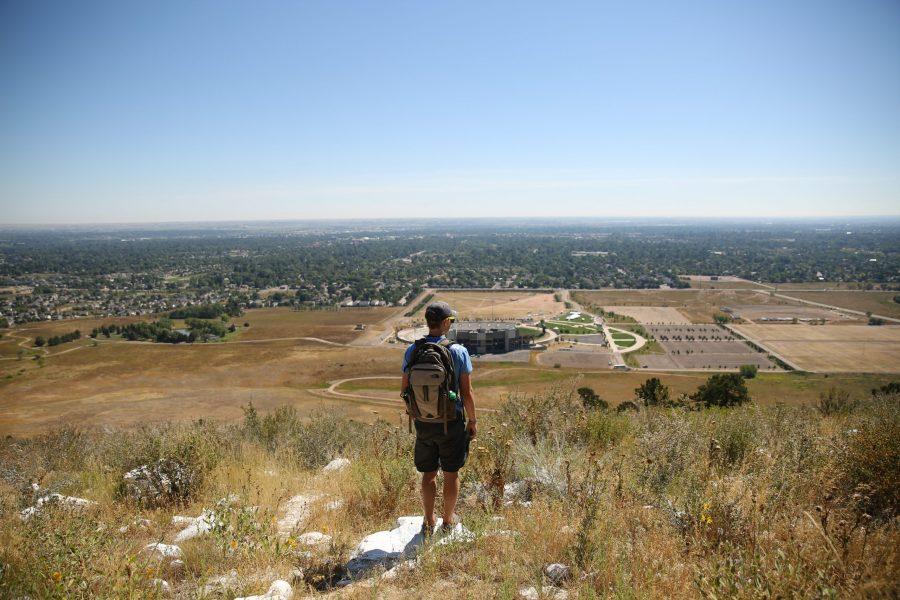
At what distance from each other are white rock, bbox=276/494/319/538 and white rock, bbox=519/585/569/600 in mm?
2034

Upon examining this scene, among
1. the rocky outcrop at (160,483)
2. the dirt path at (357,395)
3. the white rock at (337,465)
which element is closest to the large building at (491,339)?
the dirt path at (357,395)

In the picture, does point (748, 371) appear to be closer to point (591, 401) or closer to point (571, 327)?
point (571, 327)

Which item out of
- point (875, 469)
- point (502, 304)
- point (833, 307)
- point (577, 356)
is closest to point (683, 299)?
point (833, 307)

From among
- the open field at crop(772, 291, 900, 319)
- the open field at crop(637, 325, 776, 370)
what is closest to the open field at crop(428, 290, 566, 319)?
the open field at crop(637, 325, 776, 370)

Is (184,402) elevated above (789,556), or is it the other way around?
(789,556)

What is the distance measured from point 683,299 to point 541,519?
83939 mm

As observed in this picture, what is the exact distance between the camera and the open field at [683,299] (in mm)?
68856

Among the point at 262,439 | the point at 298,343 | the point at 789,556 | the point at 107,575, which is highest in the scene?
the point at 789,556

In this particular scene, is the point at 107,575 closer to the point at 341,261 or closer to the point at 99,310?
the point at 99,310

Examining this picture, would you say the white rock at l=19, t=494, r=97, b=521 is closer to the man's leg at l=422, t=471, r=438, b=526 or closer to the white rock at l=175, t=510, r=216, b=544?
the white rock at l=175, t=510, r=216, b=544

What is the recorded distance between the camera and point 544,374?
3775 centimetres

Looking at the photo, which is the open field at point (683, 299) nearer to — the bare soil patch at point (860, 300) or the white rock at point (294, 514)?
the bare soil patch at point (860, 300)

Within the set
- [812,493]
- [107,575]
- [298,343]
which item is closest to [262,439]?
[107,575]

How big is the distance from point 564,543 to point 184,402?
33587 mm
